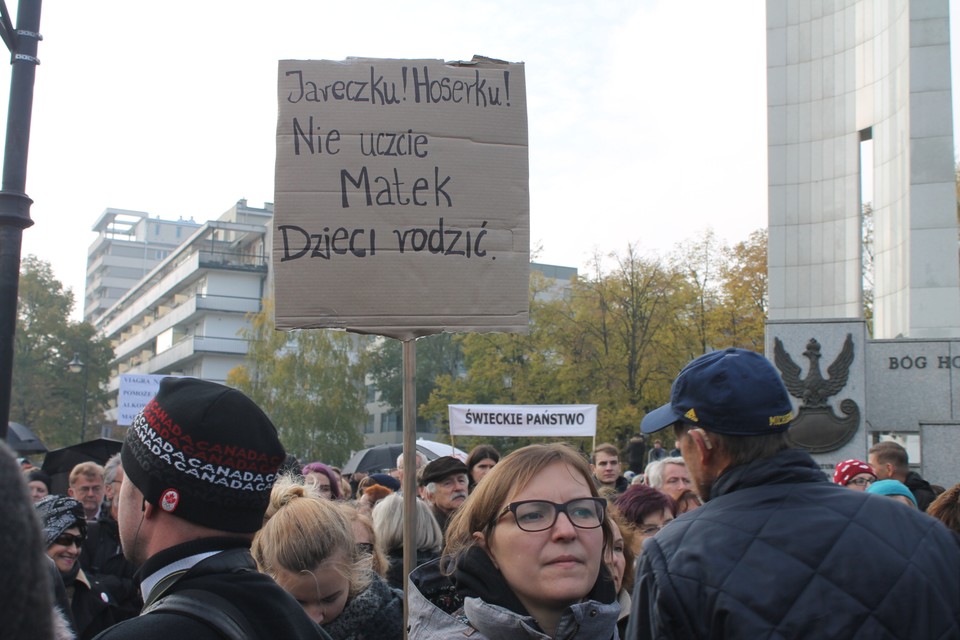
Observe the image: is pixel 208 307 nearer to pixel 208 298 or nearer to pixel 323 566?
pixel 208 298

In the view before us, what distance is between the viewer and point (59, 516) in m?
5.02

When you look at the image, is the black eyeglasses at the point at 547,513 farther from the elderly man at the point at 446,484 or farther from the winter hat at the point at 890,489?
the elderly man at the point at 446,484

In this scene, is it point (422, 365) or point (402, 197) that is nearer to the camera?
point (402, 197)

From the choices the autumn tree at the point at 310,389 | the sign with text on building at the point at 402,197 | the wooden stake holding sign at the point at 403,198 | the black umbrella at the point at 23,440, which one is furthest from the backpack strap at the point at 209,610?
the autumn tree at the point at 310,389

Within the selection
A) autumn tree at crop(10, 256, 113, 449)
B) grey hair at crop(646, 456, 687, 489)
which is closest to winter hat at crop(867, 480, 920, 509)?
grey hair at crop(646, 456, 687, 489)

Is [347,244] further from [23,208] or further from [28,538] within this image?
[28,538]

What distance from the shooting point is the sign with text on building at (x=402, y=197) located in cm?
429

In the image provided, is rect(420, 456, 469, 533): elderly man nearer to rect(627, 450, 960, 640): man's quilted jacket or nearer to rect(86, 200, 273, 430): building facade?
rect(627, 450, 960, 640): man's quilted jacket

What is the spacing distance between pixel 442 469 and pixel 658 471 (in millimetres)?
1717

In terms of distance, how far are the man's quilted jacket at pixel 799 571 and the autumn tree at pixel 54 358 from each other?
54361mm

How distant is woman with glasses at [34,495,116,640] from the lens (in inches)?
196

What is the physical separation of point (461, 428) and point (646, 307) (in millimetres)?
21812

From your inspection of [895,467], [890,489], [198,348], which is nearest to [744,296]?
[895,467]

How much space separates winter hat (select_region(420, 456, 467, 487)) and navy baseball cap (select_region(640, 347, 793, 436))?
4.27m
